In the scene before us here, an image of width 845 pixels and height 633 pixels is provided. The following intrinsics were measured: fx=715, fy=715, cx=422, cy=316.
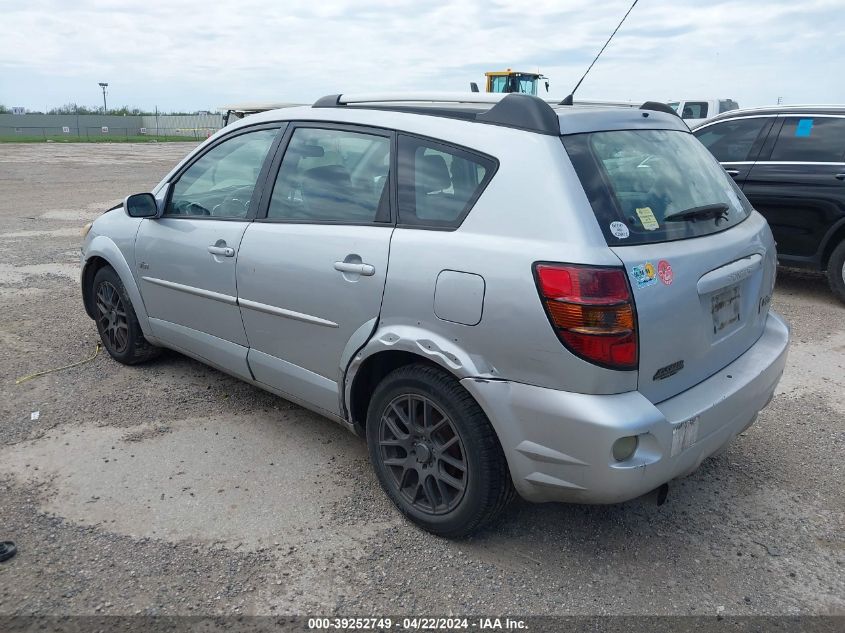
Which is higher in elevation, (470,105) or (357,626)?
(470,105)

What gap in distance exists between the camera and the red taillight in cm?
241

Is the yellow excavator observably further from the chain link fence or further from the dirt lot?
the chain link fence

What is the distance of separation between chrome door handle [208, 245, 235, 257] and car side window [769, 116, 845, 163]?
571 centimetres

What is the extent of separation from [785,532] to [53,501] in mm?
3239

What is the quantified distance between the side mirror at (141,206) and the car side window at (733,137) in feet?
17.9

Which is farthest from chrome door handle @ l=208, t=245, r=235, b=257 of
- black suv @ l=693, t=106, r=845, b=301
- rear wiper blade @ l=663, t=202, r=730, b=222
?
black suv @ l=693, t=106, r=845, b=301

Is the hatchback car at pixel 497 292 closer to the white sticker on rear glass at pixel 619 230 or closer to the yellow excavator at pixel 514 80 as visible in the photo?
the white sticker on rear glass at pixel 619 230

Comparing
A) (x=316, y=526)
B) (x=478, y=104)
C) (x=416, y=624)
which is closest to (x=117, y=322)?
(x=316, y=526)

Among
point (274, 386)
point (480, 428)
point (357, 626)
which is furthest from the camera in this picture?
point (274, 386)

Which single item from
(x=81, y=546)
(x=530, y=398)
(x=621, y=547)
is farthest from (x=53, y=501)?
(x=621, y=547)

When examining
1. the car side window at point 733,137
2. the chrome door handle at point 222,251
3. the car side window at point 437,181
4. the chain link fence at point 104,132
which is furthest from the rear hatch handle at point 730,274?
the chain link fence at point 104,132

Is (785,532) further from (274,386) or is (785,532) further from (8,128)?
(8,128)

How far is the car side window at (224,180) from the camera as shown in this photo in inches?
148

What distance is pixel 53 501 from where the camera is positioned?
10.7 feet
